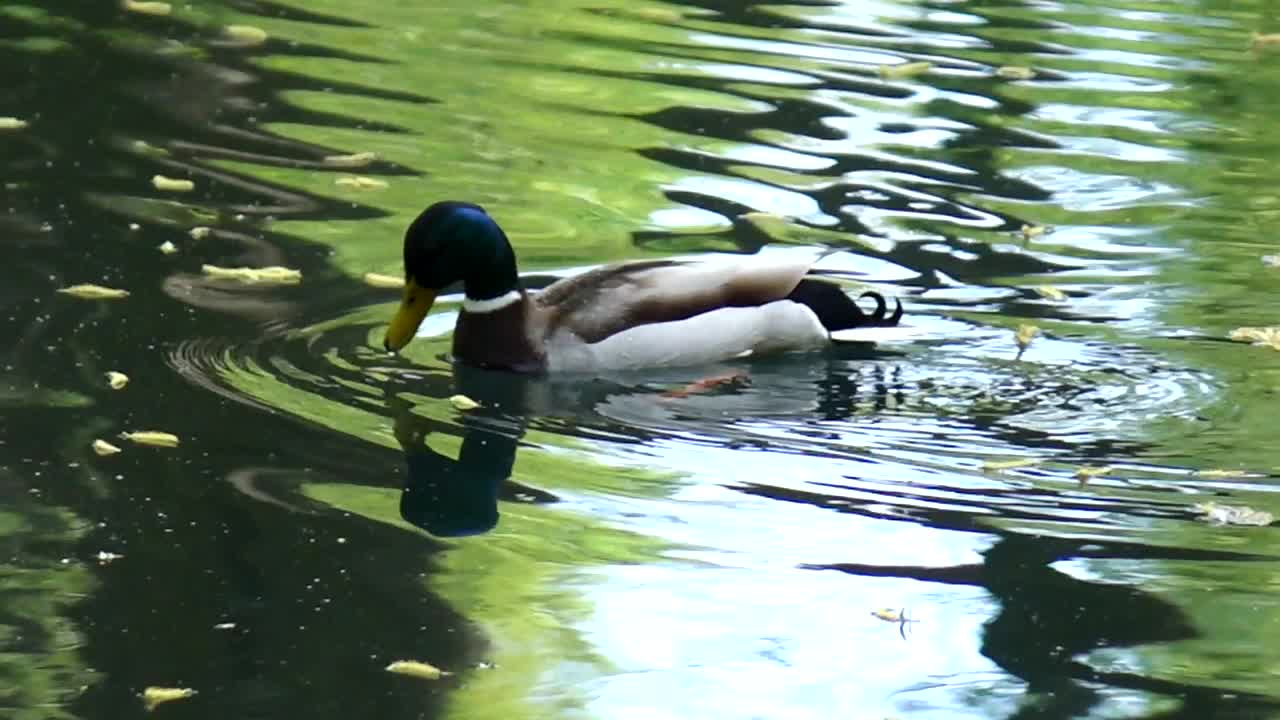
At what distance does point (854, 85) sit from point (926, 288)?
12.1 ft

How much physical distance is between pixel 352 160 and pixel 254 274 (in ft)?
6.11

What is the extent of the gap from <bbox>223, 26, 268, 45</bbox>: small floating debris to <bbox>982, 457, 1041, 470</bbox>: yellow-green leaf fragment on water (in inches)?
268

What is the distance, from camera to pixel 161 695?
17.0ft

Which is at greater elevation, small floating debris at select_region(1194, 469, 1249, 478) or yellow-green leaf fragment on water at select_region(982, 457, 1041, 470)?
small floating debris at select_region(1194, 469, 1249, 478)

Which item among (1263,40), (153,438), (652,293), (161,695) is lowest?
(161,695)

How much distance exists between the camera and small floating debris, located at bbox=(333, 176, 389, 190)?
10047 mm

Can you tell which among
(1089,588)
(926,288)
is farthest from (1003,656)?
(926,288)

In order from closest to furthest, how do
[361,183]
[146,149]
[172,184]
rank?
[172,184] → [361,183] → [146,149]

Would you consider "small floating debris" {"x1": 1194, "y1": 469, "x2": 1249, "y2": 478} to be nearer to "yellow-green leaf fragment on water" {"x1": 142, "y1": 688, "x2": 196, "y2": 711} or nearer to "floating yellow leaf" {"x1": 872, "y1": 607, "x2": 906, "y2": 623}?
"floating yellow leaf" {"x1": 872, "y1": 607, "x2": 906, "y2": 623}

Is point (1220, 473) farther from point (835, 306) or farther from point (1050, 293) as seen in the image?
point (1050, 293)

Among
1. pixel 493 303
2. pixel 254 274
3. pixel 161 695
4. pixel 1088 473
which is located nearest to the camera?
pixel 161 695

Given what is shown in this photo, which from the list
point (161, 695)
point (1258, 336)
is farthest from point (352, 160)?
point (161, 695)

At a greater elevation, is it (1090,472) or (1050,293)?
(1050,293)

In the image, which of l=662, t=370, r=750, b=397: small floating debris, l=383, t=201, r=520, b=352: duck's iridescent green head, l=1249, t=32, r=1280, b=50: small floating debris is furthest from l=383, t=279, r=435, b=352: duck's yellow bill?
l=1249, t=32, r=1280, b=50: small floating debris
